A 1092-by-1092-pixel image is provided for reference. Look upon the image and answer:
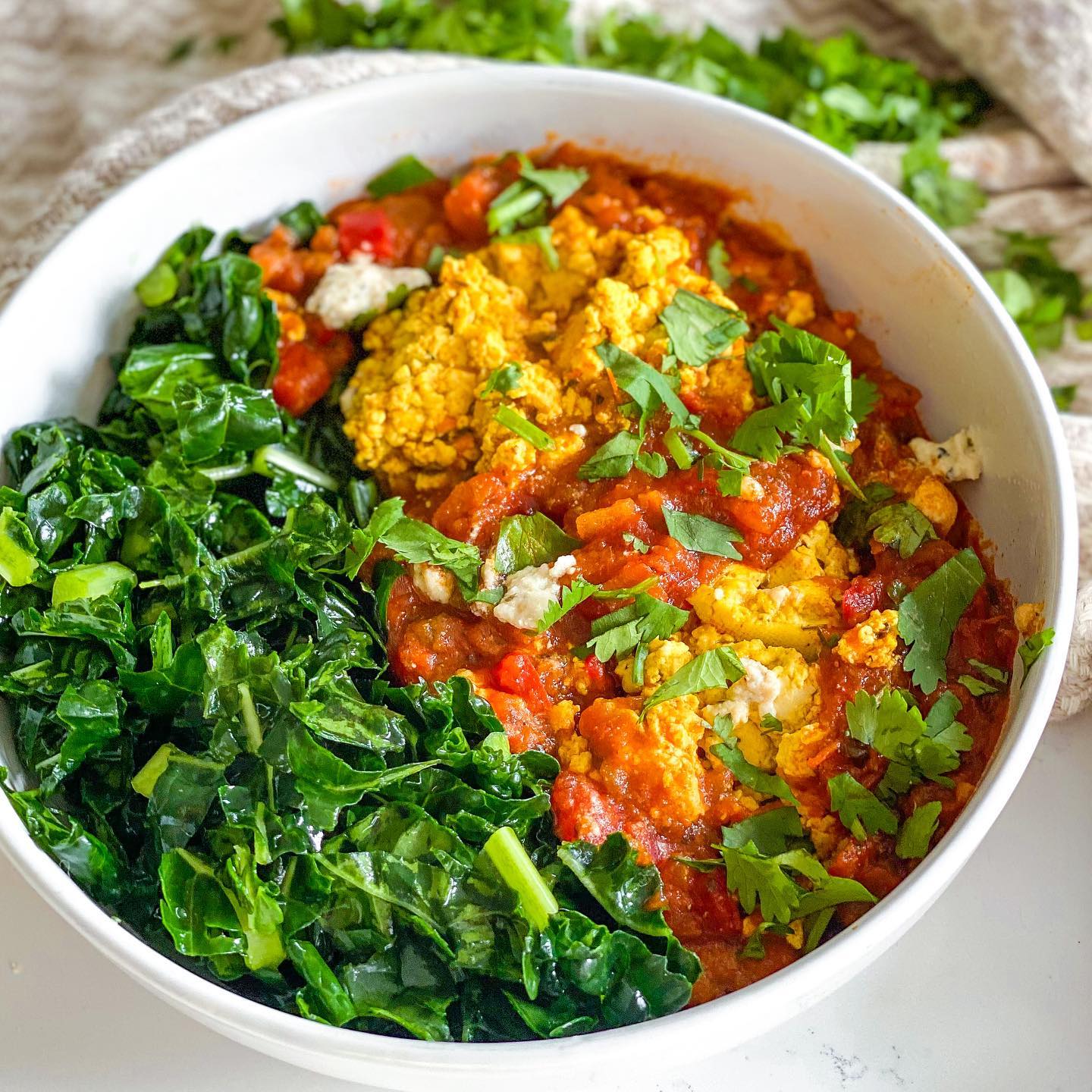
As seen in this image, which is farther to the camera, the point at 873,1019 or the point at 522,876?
the point at 873,1019

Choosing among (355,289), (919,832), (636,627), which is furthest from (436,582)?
(919,832)

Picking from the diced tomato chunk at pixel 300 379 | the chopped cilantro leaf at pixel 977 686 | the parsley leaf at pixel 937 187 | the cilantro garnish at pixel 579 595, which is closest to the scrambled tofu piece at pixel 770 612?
the cilantro garnish at pixel 579 595

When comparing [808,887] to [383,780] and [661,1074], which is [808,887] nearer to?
[661,1074]

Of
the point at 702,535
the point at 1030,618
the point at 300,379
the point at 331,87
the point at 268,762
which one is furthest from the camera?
the point at 331,87

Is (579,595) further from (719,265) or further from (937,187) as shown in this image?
(937,187)

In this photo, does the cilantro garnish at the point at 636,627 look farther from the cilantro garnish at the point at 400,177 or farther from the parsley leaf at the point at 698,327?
the cilantro garnish at the point at 400,177
